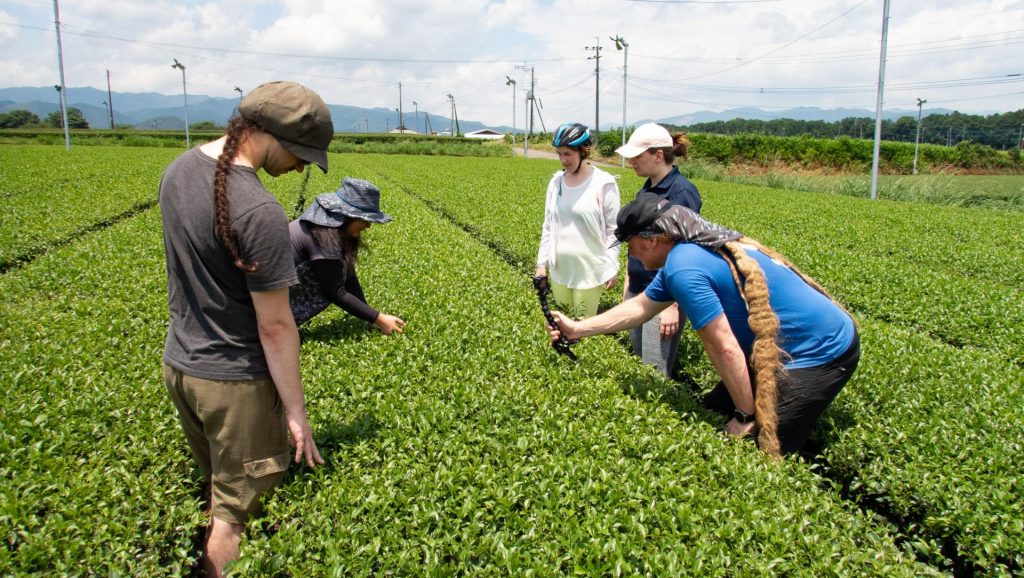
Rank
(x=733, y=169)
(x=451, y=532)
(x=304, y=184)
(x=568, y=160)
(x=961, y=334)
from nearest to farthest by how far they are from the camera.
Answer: (x=451, y=532)
(x=568, y=160)
(x=961, y=334)
(x=304, y=184)
(x=733, y=169)

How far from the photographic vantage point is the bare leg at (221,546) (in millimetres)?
2746

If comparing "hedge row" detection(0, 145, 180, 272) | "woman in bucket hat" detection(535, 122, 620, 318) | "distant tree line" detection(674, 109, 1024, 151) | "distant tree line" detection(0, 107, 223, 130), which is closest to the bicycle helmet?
"woman in bucket hat" detection(535, 122, 620, 318)

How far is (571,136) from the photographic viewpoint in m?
5.04

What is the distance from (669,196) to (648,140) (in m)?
0.46

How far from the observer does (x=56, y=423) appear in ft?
11.8

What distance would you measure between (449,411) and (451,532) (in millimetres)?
995

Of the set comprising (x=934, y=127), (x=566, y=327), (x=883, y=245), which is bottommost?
(x=883, y=245)

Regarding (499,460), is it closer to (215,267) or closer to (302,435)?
(302,435)

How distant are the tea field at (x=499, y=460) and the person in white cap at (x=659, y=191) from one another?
1.15ft

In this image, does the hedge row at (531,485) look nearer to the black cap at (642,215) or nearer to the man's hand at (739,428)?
the man's hand at (739,428)

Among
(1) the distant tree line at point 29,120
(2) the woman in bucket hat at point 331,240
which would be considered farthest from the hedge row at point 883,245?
(1) the distant tree line at point 29,120

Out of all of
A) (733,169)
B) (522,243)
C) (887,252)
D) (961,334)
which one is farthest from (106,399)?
(733,169)

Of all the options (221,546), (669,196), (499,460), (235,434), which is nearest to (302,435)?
(235,434)

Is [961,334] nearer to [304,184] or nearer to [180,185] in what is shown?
[180,185]
